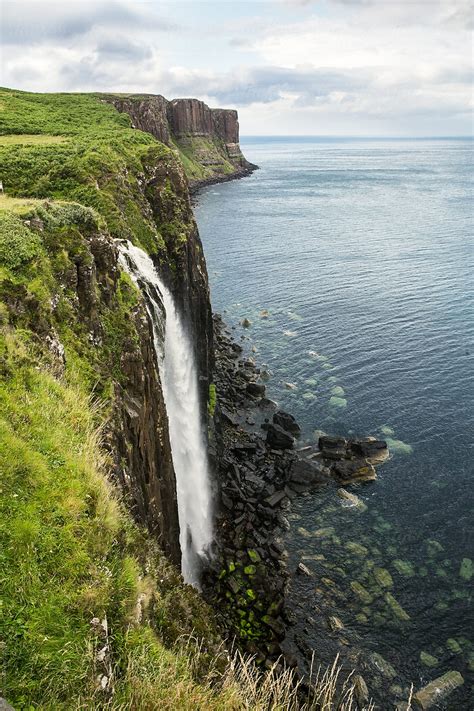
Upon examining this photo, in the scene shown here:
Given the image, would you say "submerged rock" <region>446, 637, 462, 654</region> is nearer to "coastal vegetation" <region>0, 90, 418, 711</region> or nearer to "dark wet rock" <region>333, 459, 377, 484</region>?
"coastal vegetation" <region>0, 90, 418, 711</region>

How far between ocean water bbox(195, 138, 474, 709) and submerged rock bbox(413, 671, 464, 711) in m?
0.32

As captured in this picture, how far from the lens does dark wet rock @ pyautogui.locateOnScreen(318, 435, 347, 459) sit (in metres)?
34.9

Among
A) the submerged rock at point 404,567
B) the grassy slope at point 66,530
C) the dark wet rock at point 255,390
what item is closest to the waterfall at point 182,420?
the grassy slope at point 66,530

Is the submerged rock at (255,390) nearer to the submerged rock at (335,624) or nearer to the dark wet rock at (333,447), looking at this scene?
the dark wet rock at (333,447)

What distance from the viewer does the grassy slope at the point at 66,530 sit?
772 cm

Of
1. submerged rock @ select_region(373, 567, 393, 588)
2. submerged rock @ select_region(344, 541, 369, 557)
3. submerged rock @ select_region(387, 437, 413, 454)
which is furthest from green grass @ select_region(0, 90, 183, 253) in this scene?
submerged rock @ select_region(373, 567, 393, 588)

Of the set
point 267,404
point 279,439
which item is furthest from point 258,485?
point 267,404

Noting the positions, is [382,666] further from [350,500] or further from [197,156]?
[197,156]

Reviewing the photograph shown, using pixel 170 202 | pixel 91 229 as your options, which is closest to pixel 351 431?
pixel 170 202

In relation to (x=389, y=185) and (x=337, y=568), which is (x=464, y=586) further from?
(x=389, y=185)

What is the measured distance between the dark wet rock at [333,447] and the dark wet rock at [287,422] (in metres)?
2.62

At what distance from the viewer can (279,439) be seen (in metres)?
36.4

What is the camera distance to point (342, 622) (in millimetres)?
23641

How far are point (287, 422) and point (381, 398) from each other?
29.5 feet
